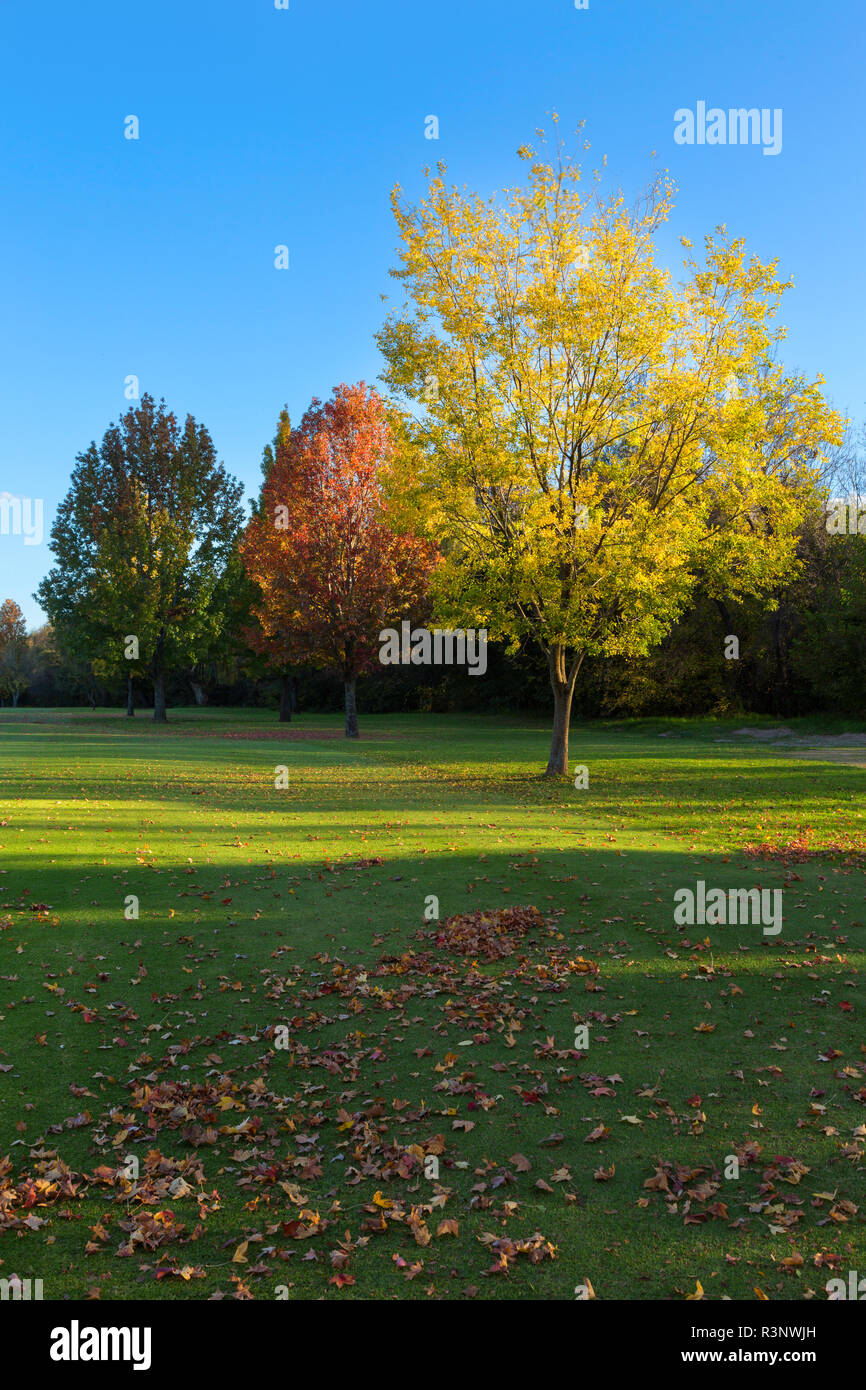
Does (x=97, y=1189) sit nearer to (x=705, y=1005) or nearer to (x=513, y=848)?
(x=705, y=1005)

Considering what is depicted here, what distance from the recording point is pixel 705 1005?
824 cm

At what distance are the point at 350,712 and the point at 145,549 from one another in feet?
55.1

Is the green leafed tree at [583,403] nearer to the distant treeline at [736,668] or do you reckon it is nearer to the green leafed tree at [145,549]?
the distant treeline at [736,668]

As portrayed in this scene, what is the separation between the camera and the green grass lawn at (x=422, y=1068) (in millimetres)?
4992

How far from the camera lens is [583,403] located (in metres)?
22.0

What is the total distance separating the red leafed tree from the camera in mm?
38562

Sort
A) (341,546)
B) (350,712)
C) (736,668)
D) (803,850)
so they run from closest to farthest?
1. (803,850)
2. (341,546)
3. (350,712)
4. (736,668)

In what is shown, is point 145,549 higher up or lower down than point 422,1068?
higher up

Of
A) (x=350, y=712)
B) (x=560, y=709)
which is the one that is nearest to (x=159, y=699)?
(x=350, y=712)

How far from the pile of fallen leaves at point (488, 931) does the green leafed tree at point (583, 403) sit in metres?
11.6

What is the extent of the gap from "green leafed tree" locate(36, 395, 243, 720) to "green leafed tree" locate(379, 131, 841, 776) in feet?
99.8

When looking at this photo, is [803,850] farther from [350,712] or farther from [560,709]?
[350,712]

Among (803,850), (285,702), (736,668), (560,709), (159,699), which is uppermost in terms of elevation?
(736,668)
